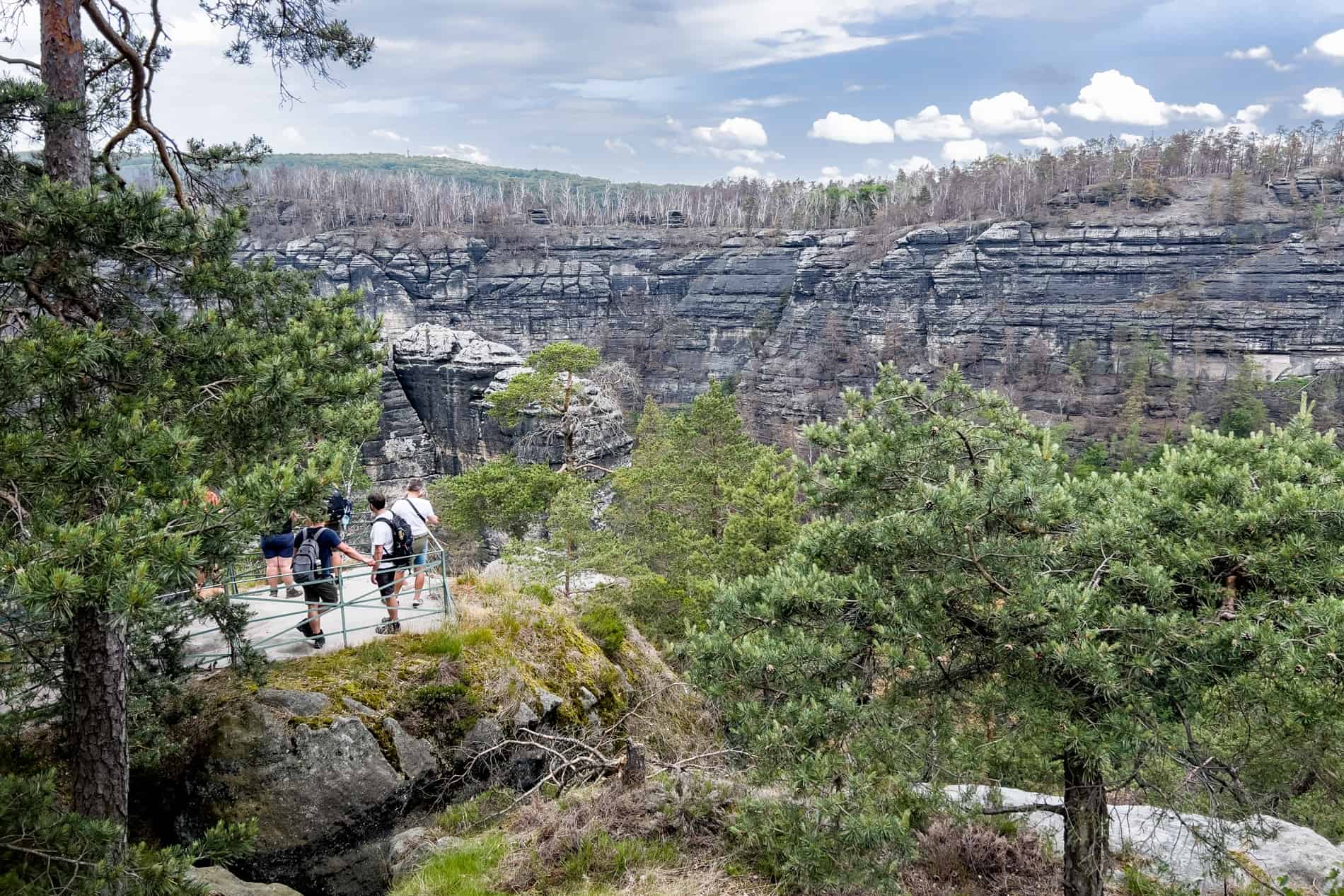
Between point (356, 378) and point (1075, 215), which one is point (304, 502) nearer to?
point (356, 378)

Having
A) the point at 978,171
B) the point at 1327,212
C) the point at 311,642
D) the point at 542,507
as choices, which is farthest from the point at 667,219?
the point at 311,642

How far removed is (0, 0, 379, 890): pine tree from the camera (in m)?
3.55

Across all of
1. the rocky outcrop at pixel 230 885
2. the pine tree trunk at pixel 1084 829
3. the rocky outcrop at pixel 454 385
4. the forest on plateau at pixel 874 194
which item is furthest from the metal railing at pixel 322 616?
the forest on plateau at pixel 874 194

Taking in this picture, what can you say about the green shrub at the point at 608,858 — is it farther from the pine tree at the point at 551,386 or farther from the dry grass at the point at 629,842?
the pine tree at the point at 551,386

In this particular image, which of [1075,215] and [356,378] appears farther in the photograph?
[1075,215]

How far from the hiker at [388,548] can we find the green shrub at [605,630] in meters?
2.52

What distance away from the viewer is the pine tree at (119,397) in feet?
11.7

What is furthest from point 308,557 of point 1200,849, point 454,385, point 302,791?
point 454,385

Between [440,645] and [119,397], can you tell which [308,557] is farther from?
[119,397]

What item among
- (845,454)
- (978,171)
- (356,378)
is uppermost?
(978,171)

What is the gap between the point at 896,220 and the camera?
73750mm

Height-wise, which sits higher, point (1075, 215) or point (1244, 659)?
point (1075, 215)

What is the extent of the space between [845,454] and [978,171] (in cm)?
8927

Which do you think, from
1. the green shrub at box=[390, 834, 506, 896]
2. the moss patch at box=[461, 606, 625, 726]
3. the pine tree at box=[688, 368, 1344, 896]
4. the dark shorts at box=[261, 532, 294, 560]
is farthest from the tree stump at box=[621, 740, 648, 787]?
the dark shorts at box=[261, 532, 294, 560]
